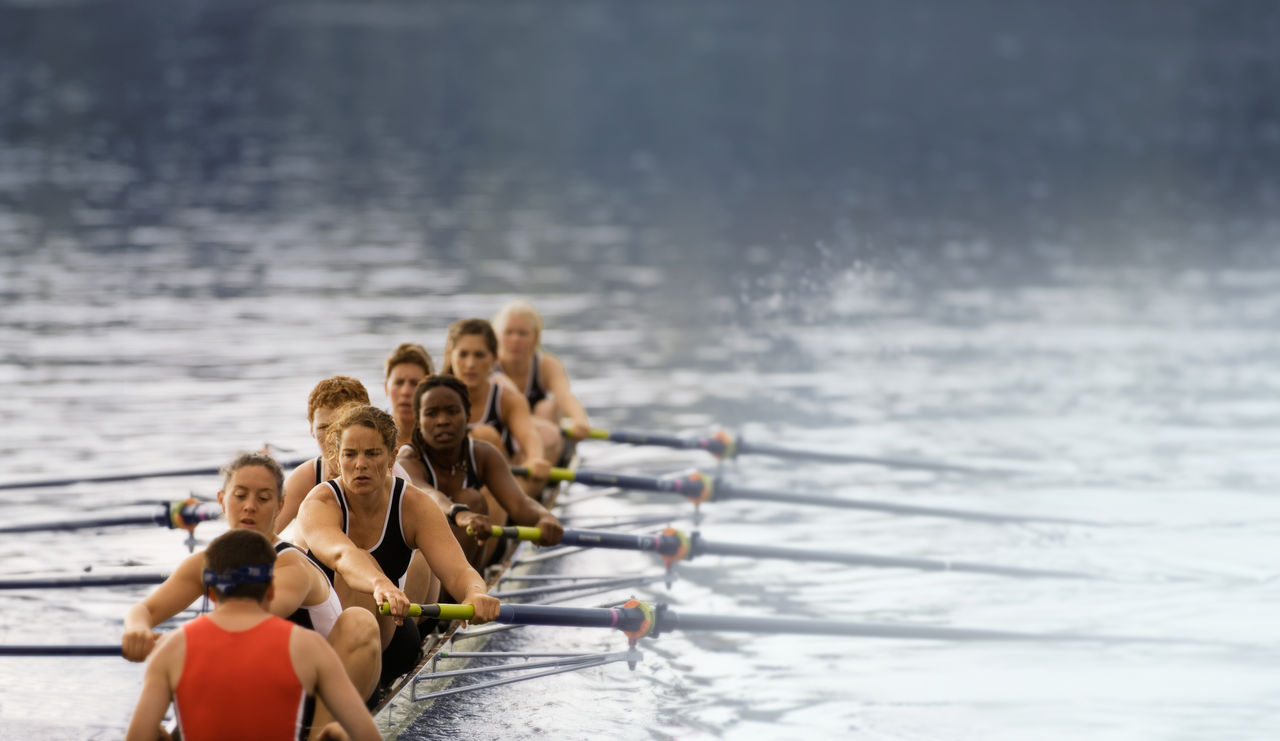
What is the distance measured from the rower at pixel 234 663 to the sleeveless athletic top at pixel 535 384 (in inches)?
232

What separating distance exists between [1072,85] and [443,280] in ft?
122

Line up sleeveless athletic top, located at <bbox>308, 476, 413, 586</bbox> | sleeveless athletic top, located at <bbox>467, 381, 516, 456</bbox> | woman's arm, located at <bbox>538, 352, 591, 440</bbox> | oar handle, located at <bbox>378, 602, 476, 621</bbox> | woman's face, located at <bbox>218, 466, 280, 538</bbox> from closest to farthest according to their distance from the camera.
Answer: woman's face, located at <bbox>218, 466, 280, 538</bbox>
oar handle, located at <bbox>378, 602, 476, 621</bbox>
sleeveless athletic top, located at <bbox>308, 476, 413, 586</bbox>
sleeveless athletic top, located at <bbox>467, 381, 516, 456</bbox>
woman's arm, located at <bbox>538, 352, 591, 440</bbox>

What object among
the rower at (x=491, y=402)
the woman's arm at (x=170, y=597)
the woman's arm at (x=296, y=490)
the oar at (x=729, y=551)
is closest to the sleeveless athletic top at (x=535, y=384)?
the rower at (x=491, y=402)

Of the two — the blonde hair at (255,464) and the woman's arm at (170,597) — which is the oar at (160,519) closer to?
the blonde hair at (255,464)

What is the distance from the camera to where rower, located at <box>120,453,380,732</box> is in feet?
16.3

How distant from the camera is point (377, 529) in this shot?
19.9ft

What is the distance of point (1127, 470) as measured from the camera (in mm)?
11422

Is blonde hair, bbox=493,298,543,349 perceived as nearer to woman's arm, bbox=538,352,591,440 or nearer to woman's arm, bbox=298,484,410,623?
woman's arm, bbox=538,352,591,440

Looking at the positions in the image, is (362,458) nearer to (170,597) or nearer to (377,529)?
(377,529)

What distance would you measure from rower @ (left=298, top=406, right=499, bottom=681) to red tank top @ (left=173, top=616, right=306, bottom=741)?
1244 mm

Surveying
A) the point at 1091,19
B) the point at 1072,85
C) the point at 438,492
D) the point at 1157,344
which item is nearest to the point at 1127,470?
the point at 1157,344

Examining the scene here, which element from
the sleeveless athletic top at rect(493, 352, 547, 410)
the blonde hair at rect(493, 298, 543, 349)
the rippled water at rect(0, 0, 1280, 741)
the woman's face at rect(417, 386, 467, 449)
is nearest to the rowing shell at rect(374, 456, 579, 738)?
the rippled water at rect(0, 0, 1280, 741)

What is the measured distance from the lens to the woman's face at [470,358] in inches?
334

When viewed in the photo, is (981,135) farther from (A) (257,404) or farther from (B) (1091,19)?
(B) (1091,19)
